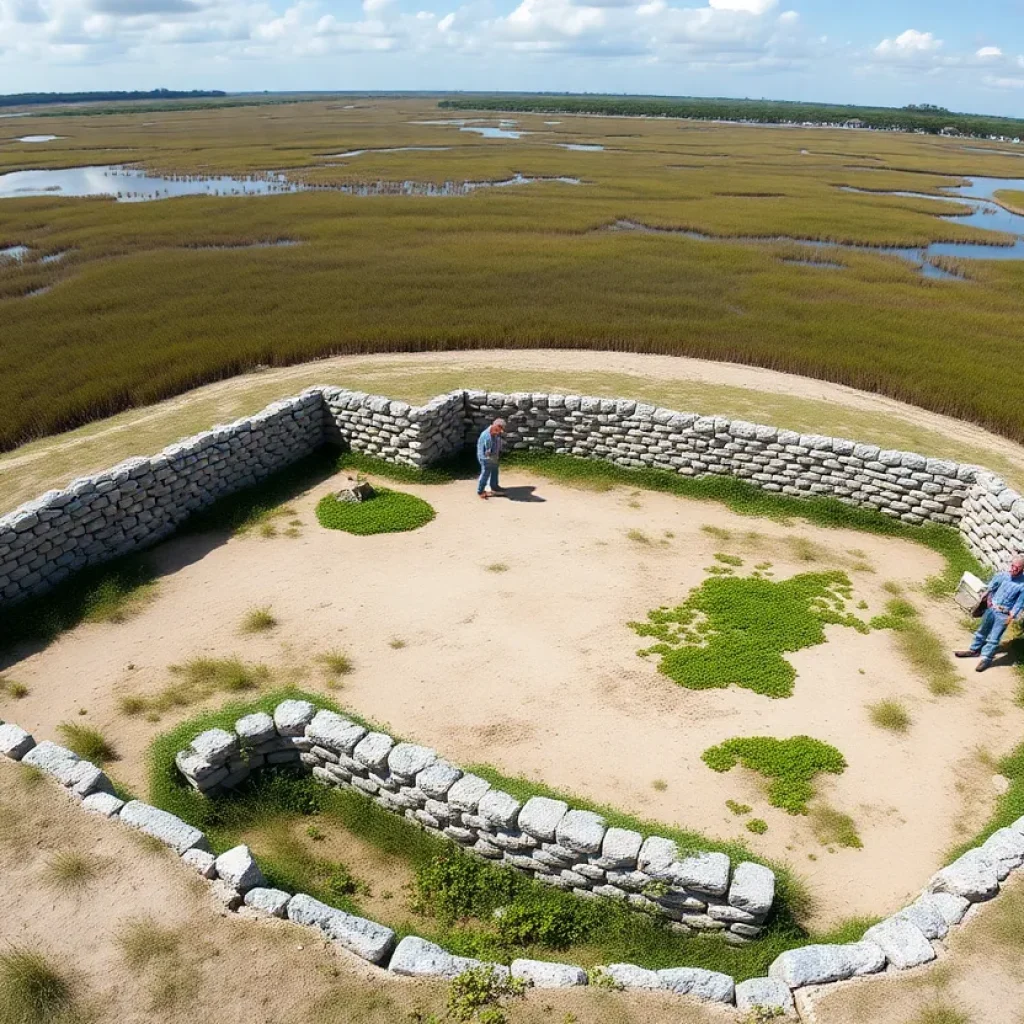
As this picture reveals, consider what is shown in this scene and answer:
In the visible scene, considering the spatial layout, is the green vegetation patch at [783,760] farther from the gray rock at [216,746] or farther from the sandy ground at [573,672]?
the gray rock at [216,746]

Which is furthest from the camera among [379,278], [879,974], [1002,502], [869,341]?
[379,278]

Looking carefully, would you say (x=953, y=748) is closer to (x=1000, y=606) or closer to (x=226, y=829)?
(x=1000, y=606)

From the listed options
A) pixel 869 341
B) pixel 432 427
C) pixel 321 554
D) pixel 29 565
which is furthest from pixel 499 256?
pixel 29 565

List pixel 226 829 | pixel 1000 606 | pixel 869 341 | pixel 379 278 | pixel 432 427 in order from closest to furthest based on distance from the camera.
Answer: pixel 226 829
pixel 1000 606
pixel 432 427
pixel 869 341
pixel 379 278

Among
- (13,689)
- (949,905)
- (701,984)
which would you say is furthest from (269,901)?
(949,905)

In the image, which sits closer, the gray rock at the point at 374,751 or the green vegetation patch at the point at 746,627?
the gray rock at the point at 374,751

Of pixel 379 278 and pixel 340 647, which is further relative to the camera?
pixel 379 278

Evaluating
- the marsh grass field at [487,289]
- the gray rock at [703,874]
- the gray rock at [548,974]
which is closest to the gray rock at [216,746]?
the gray rock at [548,974]

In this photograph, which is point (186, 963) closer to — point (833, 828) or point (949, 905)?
point (833, 828)
